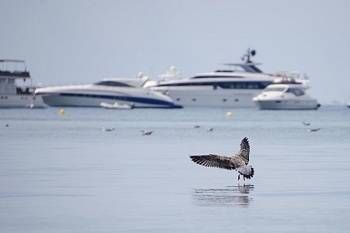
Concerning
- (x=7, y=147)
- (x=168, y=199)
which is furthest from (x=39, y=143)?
(x=168, y=199)

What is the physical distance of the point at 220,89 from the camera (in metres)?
184

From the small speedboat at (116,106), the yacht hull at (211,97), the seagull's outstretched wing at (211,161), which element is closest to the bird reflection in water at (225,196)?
the seagull's outstretched wing at (211,161)

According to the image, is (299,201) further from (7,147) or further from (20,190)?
(7,147)

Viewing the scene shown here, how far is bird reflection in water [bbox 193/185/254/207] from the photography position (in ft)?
101

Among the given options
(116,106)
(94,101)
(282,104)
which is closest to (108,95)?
(116,106)

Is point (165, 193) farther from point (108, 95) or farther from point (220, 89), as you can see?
point (220, 89)

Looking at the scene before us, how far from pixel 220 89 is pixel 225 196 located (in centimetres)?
15205

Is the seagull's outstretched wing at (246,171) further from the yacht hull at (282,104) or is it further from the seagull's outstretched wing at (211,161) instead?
the yacht hull at (282,104)

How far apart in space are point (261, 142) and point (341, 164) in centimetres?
2166

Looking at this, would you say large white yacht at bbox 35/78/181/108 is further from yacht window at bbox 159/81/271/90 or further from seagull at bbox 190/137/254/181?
seagull at bbox 190/137/254/181

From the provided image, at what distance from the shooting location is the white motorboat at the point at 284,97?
170875 mm

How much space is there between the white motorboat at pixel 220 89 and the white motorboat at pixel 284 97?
27.9 ft

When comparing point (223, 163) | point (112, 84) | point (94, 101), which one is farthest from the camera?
point (112, 84)

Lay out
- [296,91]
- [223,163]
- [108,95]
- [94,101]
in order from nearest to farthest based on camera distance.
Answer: [223,163], [296,91], [108,95], [94,101]
